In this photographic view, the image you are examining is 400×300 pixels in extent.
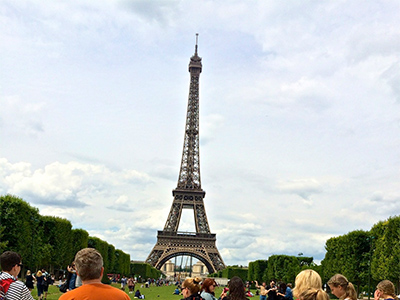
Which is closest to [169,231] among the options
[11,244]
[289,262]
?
[289,262]

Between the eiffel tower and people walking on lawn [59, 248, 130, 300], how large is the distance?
73.3m

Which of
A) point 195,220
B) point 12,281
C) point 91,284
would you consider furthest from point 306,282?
point 195,220

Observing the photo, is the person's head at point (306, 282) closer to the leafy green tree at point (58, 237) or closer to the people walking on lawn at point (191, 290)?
the people walking on lawn at point (191, 290)

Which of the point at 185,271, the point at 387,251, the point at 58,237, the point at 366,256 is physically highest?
the point at 185,271

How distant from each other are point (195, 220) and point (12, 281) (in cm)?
7417

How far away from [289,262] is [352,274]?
69.7 ft

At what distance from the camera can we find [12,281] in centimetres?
620

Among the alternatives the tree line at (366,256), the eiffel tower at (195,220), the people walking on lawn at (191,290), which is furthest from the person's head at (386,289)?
the eiffel tower at (195,220)

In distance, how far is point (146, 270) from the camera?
259ft

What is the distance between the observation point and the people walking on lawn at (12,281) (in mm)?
6109

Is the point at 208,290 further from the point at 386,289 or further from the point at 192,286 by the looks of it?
the point at 386,289

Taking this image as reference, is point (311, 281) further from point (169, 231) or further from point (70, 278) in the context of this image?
point (169, 231)

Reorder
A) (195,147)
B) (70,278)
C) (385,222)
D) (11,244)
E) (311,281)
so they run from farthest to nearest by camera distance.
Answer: (195,147) → (385,222) → (11,244) → (70,278) → (311,281)

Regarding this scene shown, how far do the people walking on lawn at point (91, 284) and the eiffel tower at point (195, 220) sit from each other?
241 ft
